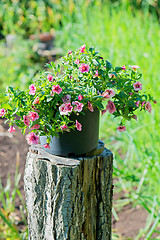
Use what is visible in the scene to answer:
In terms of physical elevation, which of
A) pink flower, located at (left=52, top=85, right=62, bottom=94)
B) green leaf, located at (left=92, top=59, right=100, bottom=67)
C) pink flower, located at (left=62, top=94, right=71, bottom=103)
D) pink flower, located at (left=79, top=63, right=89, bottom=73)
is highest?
green leaf, located at (left=92, top=59, right=100, bottom=67)

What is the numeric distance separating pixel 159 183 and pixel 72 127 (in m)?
0.98

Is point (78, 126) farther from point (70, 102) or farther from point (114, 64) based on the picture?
point (114, 64)

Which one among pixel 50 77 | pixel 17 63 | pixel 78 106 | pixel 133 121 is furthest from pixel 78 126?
pixel 17 63

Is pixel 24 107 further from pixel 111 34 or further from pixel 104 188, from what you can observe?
pixel 111 34

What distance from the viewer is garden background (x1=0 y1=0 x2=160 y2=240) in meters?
2.05

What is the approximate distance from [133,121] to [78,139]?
3.88 ft

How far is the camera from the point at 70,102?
44.6 inches

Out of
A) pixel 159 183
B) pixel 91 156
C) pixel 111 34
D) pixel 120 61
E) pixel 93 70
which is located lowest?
pixel 159 183

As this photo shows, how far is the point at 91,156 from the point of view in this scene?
129 centimetres

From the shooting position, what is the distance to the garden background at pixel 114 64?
2.05 meters

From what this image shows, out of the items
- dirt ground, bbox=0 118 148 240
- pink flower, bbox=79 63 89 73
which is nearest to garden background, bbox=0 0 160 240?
dirt ground, bbox=0 118 148 240

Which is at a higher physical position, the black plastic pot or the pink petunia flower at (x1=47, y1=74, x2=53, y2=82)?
the pink petunia flower at (x1=47, y1=74, x2=53, y2=82)

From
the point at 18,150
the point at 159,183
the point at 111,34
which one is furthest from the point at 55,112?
the point at 111,34

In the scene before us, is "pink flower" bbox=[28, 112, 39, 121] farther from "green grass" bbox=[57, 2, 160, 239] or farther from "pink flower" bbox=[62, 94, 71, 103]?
"green grass" bbox=[57, 2, 160, 239]
